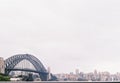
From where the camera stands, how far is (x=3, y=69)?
19825 centimetres

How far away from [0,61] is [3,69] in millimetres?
7645

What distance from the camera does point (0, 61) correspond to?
193125 mm
